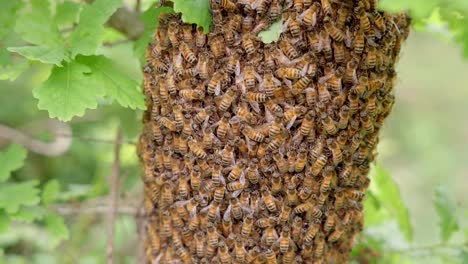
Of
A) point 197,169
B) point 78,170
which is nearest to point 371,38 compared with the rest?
point 197,169

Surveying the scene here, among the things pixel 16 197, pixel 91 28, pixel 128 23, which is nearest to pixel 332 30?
pixel 91 28

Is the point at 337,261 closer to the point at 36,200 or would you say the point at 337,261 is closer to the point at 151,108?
the point at 151,108

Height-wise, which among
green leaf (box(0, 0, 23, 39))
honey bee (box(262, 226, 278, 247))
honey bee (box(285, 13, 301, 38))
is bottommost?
honey bee (box(262, 226, 278, 247))

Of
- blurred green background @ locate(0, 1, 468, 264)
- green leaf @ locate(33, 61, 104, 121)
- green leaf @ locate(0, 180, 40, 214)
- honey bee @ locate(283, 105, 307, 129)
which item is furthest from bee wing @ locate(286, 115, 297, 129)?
green leaf @ locate(0, 180, 40, 214)

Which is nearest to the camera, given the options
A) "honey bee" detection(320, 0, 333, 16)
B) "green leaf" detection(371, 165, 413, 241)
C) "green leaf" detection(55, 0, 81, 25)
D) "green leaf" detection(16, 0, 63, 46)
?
"honey bee" detection(320, 0, 333, 16)

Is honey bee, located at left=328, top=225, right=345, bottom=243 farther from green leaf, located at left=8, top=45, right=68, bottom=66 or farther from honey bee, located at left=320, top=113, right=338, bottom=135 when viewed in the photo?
green leaf, located at left=8, top=45, right=68, bottom=66

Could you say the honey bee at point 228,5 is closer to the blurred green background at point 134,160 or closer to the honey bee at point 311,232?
the honey bee at point 311,232

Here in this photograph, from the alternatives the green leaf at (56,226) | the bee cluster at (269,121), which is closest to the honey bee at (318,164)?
the bee cluster at (269,121)
